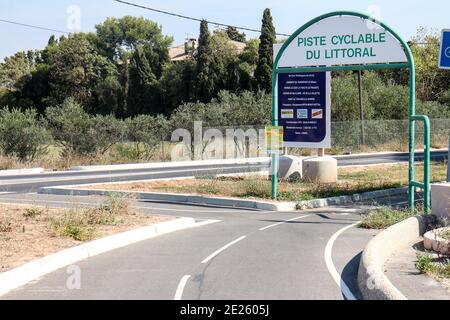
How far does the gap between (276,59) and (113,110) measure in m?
55.0

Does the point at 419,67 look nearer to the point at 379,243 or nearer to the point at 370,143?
the point at 370,143

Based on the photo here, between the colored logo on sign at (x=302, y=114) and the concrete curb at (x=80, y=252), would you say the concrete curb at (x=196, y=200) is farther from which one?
the colored logo on sign at (x=302, y=114)

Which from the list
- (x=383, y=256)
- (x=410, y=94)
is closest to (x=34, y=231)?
(x=383, y=256)

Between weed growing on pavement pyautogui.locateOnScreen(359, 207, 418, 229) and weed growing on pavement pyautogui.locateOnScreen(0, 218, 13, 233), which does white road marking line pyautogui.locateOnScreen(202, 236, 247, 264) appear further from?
weed growing on pavement pyautogui.locateOnScreen(0, 218, 13, 233)

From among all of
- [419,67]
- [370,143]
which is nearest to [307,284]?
[370,143]

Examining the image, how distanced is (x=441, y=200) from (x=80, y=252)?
23.0ft

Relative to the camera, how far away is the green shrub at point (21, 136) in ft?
106

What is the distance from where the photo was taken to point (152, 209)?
1677 centimetres

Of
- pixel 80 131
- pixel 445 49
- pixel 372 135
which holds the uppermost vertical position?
pixel 445 49

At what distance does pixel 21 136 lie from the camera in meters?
32.7

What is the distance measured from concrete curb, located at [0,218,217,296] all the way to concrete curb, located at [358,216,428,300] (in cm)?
429

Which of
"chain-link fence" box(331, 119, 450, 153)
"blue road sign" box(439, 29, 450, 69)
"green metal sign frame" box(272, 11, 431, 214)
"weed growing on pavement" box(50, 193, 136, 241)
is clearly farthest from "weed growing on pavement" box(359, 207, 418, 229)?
"chain-link fence" box(331, 119, 450, 153)

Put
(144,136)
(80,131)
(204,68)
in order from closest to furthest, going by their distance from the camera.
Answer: (80,131)
(144,136)
(204,68)

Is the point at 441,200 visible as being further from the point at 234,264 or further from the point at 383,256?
the point at 234,264
